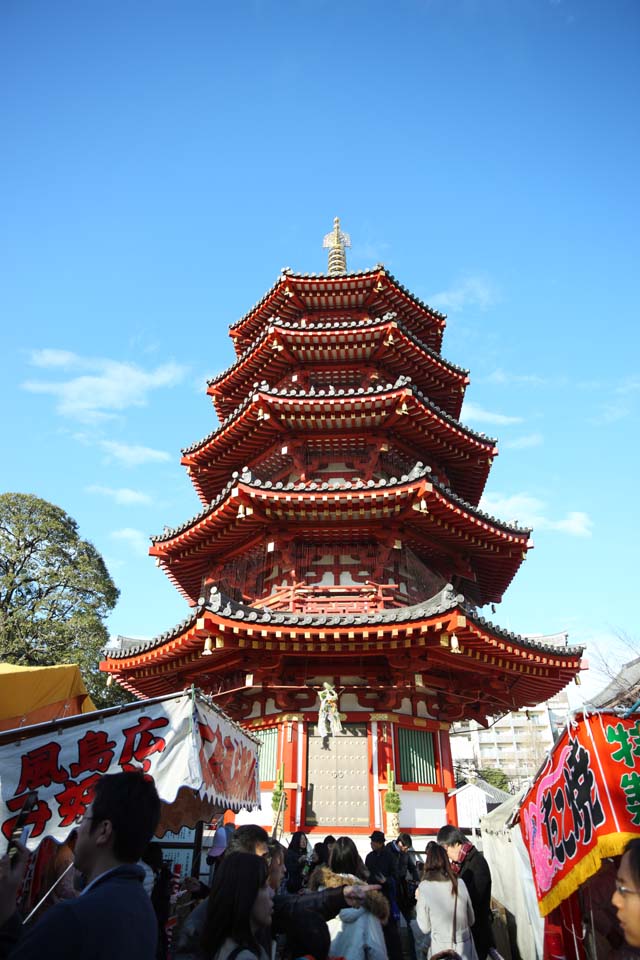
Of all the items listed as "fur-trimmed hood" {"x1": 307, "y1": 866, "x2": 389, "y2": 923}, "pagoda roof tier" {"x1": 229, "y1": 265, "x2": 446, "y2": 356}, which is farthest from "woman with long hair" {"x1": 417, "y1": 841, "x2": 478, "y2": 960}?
"pagoda roof tier" {"x1": 229, "y1": 265, "x2": 446, "y2": 356}

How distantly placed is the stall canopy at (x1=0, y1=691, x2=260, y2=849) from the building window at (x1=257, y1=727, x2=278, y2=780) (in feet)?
24.0

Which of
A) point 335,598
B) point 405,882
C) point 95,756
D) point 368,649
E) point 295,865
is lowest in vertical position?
point 405,882

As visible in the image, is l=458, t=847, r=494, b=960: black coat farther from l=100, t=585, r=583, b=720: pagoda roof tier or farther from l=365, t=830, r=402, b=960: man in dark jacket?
l=100, t=585, r=583, b=720: pagoda roof tier

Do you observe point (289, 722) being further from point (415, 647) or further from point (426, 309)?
point (426, 309)

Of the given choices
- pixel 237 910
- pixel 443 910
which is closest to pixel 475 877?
pixel 443 910

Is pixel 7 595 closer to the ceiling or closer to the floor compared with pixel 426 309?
closer to the floor

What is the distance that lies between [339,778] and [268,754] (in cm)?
163

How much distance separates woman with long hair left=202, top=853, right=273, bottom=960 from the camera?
2.65 meters

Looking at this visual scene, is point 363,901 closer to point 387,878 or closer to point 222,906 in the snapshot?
point 222,906

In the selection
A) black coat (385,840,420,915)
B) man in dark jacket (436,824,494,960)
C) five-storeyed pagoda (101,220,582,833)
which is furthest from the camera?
five-storeyed pagoda (101,220,582,833)

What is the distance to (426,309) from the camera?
750 inches

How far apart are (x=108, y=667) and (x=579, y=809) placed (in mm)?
12823

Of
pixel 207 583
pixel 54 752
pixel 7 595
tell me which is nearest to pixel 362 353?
pixel 207 583

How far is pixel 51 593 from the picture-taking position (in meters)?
24.8
